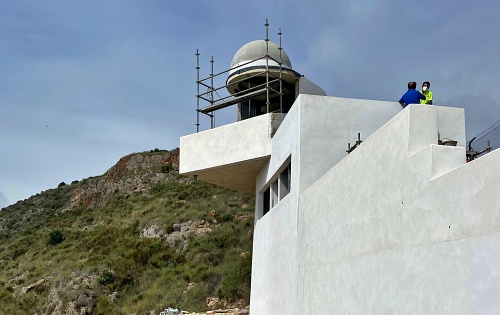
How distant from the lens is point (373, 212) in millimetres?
7434

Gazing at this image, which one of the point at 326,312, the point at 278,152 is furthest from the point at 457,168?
the point at 278,152

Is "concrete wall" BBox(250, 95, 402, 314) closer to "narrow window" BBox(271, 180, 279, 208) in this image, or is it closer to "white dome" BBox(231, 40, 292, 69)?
"narrow window" BBox(271, 180, 279, 208)

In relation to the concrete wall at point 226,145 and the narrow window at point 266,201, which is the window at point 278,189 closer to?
the narrow window at point 266,201

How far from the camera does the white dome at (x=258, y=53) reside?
1628 centimetres

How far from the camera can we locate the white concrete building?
16.9 feet

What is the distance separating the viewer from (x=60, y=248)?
145 feet

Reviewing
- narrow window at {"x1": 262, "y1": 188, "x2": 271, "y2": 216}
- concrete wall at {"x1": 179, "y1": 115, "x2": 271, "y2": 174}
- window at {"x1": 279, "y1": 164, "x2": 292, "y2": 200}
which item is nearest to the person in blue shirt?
window at {"x1": 279, "y1": 164, "x2": 292, "y2": 200}

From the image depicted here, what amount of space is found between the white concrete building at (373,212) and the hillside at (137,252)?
9953mm

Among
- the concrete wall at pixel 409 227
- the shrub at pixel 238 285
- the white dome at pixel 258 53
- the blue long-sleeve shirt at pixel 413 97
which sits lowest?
the shrub at pixel 238 285

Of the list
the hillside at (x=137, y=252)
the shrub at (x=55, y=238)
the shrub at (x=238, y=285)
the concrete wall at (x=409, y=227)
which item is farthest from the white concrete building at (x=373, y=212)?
the shrub at (x=55, y=238)

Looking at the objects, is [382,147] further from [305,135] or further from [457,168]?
[305,135]

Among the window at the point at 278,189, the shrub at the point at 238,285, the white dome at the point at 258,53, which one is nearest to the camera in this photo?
the window at the point at 278,189

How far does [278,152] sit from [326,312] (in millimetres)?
4923

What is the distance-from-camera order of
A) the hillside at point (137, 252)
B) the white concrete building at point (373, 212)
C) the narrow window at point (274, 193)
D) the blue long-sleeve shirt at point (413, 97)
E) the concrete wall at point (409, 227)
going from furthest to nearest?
the hillside at point (137, 252) → the narrow window at point (274, 193) → the blue long-sleeve shirt at point (413, 97) → the white concrete building at point (373, 212) → the concrete wall at point (409, 227)
